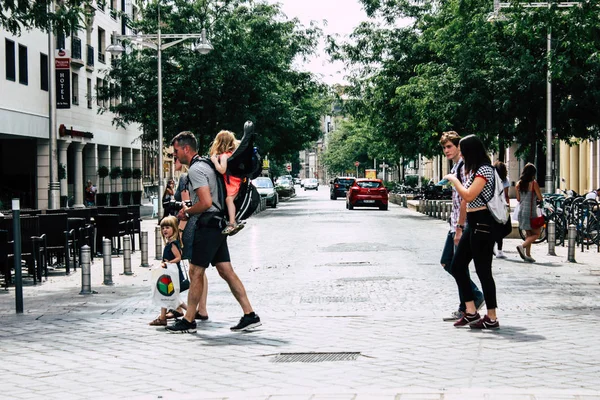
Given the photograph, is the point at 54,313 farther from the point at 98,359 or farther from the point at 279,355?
the point at 279,355

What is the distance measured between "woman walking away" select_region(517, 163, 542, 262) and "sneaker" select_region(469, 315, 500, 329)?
27.1 ft

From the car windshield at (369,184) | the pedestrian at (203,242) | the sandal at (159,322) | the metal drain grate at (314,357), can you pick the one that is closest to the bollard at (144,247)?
the sandal at (159,322)

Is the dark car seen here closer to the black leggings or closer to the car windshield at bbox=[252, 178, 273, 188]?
the car windshield at bbox=[252, 178, 273, 188]

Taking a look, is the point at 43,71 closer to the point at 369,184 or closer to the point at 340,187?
the point at 369,184

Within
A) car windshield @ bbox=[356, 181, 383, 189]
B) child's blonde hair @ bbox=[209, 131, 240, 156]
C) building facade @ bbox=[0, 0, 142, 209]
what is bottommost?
car windshield @ bbox=[356, 181, 383, 189]

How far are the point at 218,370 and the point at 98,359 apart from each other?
Result: 1.12 m

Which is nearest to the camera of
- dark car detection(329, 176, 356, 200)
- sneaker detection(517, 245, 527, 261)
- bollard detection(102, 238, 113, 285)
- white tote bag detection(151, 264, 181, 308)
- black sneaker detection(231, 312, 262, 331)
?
black sneaker detection(231, 312, 262, 331)

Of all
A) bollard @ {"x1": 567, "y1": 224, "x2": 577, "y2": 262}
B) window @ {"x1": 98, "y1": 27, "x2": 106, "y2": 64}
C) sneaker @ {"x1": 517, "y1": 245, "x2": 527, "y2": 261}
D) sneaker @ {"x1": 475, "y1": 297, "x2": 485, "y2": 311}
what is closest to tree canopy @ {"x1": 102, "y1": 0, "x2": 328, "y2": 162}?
window @ {"x1": 98, "y1": 27, "x2": 106, "y2": 64}

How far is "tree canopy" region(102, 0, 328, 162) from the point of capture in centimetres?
4112

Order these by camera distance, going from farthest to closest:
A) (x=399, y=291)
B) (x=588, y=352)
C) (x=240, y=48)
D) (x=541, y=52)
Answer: (x=240, y=48), (x=541, y=52), (x=399, y=291), (x=588, y=352)

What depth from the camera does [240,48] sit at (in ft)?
135

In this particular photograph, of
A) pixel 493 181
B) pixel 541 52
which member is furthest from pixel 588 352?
pixel 541 52

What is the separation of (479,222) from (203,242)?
97.6 inches

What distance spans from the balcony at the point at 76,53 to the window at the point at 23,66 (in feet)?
19.2
